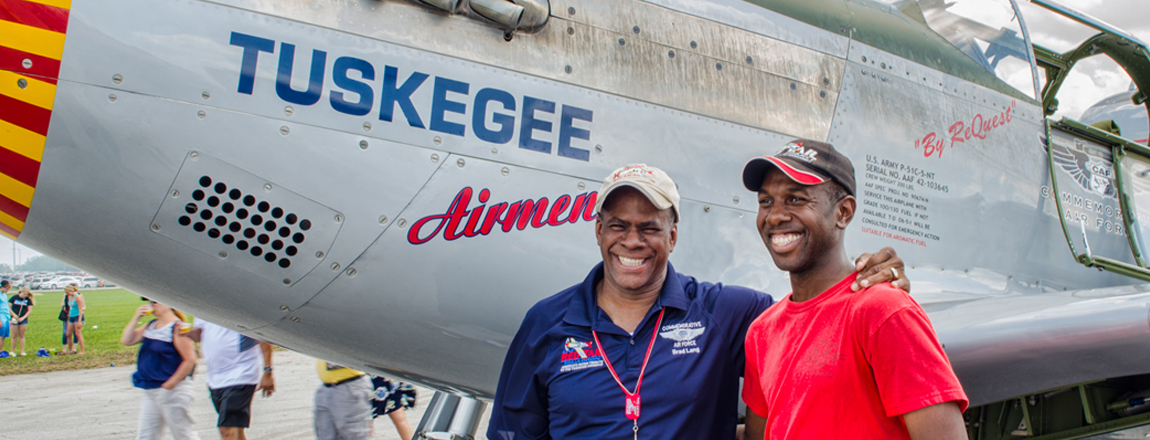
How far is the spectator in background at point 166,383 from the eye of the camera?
5.32 meters

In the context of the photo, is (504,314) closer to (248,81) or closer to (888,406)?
(248,81)

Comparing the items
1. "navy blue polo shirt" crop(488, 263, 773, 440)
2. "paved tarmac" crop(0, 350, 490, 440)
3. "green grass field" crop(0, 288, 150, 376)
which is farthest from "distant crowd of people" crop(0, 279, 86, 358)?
"navy blue polo shirt" crop(488, 263, 773, 440)

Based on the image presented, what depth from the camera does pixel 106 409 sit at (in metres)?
9.05

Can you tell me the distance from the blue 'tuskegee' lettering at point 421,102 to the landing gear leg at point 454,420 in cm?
173

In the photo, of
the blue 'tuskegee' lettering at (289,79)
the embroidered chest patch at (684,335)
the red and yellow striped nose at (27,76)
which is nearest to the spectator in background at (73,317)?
the red and yellow striped nose at (27,76)

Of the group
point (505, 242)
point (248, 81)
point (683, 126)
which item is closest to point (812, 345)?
point (505, 242)

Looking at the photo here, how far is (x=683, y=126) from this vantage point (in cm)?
295

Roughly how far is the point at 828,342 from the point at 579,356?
68 centimetres

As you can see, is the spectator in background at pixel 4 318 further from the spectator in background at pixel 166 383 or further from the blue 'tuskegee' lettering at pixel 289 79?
the blue 'tuskegee' lettering at pixel 289 79

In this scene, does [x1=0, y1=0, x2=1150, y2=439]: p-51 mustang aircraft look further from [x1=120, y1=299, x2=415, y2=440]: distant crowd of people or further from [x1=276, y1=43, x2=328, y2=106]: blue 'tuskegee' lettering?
[x1=120, y1=299, x2=415, y2=440]: distant crowd of people

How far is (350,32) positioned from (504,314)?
1199 millimetres

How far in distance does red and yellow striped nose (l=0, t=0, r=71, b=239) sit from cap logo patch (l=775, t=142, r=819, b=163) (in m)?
2.19

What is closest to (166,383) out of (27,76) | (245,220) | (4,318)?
(245,220)

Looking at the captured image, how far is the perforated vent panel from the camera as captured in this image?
2.28 m
